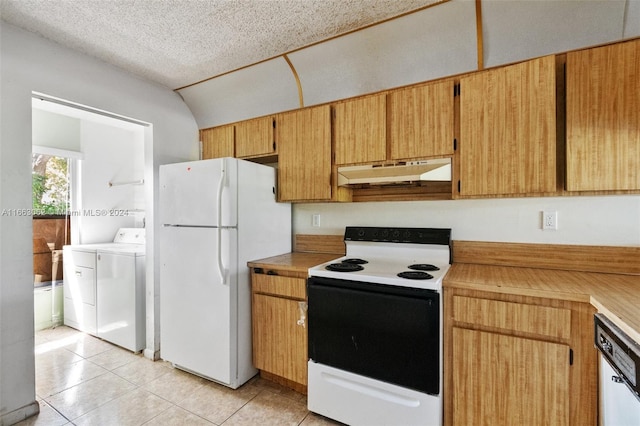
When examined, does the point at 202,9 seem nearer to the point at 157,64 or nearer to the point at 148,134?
the point at 157,64

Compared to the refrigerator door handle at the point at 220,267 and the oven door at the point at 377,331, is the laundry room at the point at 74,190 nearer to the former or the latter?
the refrigerator door handle at the point at 220,267

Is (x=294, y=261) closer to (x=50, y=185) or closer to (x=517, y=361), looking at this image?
(x=517, y=361)

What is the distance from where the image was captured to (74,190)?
11.1 ft

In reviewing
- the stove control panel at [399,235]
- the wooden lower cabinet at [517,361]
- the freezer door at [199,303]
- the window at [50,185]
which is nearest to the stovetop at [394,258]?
the stove control panel at [399,235]

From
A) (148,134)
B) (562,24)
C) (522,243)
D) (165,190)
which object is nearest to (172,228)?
(165,190)

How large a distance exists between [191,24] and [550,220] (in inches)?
104

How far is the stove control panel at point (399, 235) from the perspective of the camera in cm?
212

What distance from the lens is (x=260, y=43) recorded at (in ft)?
7.00

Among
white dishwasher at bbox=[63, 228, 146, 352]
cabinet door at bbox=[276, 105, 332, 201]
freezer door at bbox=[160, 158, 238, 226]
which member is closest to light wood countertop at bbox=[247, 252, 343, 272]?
freezer door at bbox=[160, 158, 238, 226]

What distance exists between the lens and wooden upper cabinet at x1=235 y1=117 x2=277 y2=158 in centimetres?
255

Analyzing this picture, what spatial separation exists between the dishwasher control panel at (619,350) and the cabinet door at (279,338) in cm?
152

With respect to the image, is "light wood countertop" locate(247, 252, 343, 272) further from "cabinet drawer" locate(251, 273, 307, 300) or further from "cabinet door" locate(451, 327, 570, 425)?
"cabinet door" locate(451, 327, 570, 425)

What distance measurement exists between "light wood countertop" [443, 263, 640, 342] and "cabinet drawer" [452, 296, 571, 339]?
0.24 ft

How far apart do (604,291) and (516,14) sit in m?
1.57
